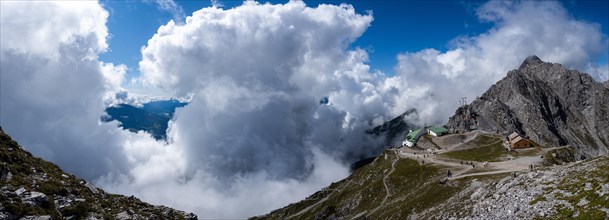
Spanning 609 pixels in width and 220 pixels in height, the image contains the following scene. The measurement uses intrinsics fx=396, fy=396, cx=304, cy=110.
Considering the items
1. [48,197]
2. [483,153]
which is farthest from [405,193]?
[48,197]

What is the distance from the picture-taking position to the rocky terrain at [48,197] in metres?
32.3

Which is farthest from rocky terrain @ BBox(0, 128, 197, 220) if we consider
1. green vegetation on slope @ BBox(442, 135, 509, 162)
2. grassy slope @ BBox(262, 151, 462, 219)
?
green vegetation on slope @ BBox(442, 135, 509, 162)

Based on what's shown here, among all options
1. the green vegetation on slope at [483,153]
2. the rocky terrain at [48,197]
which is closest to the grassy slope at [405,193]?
the green vegetation on slope at [483,153]

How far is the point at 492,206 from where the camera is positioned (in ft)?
186

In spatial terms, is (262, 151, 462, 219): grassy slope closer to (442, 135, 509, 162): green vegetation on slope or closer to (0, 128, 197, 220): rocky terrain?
(442, 135, 509, 162): green vegetation on slope

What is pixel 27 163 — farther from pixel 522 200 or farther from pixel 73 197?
pixel 522 200

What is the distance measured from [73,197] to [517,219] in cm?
4868

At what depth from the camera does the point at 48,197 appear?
115 ft

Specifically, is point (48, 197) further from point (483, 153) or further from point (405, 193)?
point (483, 153)

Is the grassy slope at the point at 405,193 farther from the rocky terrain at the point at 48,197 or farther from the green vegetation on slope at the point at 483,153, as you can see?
the rocky terrain at the point at 48,197

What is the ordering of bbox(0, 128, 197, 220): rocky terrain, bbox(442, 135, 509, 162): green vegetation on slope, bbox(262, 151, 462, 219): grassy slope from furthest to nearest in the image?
bbox(442, 135, 509, 162): green vegetation on slope < bbox(262, 151, 462, 219): grassy slope < bbox(0, 128, 197, 220): rocky terrain

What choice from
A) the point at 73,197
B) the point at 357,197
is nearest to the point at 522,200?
the point at 73,197

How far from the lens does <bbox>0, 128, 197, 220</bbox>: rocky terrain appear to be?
32312mm

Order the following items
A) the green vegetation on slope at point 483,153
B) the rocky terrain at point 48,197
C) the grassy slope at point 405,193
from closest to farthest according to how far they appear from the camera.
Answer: the rocky terrain at point 48,197, the grassy slope at point 405,193, the green vegetation on slope at point 483,153
